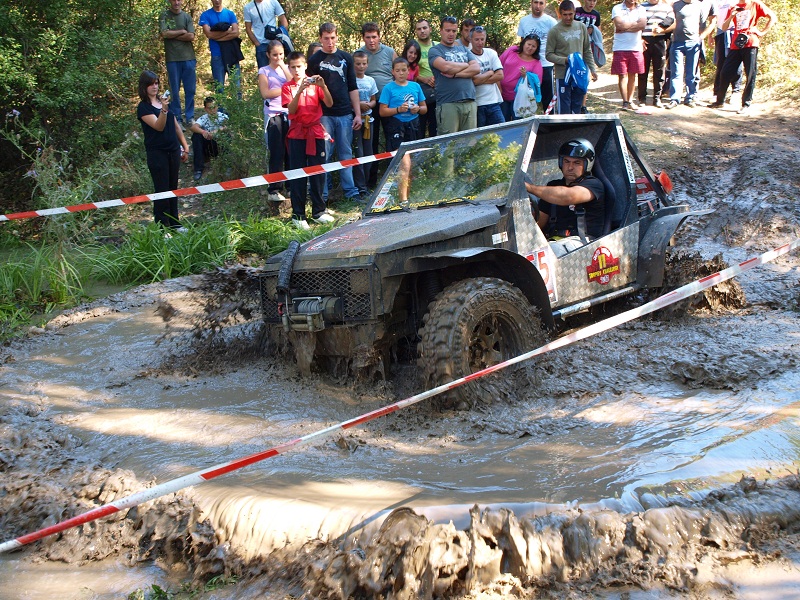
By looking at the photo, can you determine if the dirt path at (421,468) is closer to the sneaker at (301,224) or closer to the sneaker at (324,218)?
the sneaker at (301,224)

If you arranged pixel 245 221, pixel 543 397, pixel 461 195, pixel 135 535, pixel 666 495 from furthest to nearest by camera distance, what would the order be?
pixel 245 221
pixel 461 195
pixel 543 397
pixel 135 535
pixel 666 495

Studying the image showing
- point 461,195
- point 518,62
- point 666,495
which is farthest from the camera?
point 518,62

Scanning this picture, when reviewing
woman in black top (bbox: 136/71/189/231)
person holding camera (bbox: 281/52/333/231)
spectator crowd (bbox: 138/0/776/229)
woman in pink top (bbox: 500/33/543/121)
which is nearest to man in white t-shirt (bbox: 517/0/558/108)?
spectator crowd (bbox: 138/0/776/229)

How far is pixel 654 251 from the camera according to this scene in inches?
246

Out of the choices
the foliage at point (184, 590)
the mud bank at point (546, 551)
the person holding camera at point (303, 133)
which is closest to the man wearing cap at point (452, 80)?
the person holding camera at point (303, 133)

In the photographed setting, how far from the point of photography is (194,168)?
1146cm

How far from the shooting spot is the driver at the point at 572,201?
587 centimetres

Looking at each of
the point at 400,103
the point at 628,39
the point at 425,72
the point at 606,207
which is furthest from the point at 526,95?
the point at 606,207

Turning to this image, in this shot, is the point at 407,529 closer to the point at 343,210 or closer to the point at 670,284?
the point at 670,284

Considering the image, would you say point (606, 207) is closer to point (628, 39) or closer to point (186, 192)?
point (186, 192)

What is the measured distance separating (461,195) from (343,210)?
444 cm

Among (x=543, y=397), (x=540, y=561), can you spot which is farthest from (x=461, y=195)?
(x=540, y=561)

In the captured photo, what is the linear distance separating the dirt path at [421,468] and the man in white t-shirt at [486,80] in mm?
4416

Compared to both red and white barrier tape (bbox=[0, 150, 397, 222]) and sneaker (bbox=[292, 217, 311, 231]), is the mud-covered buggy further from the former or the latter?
sneaker (bbox=[292, 217, 311, 231])
